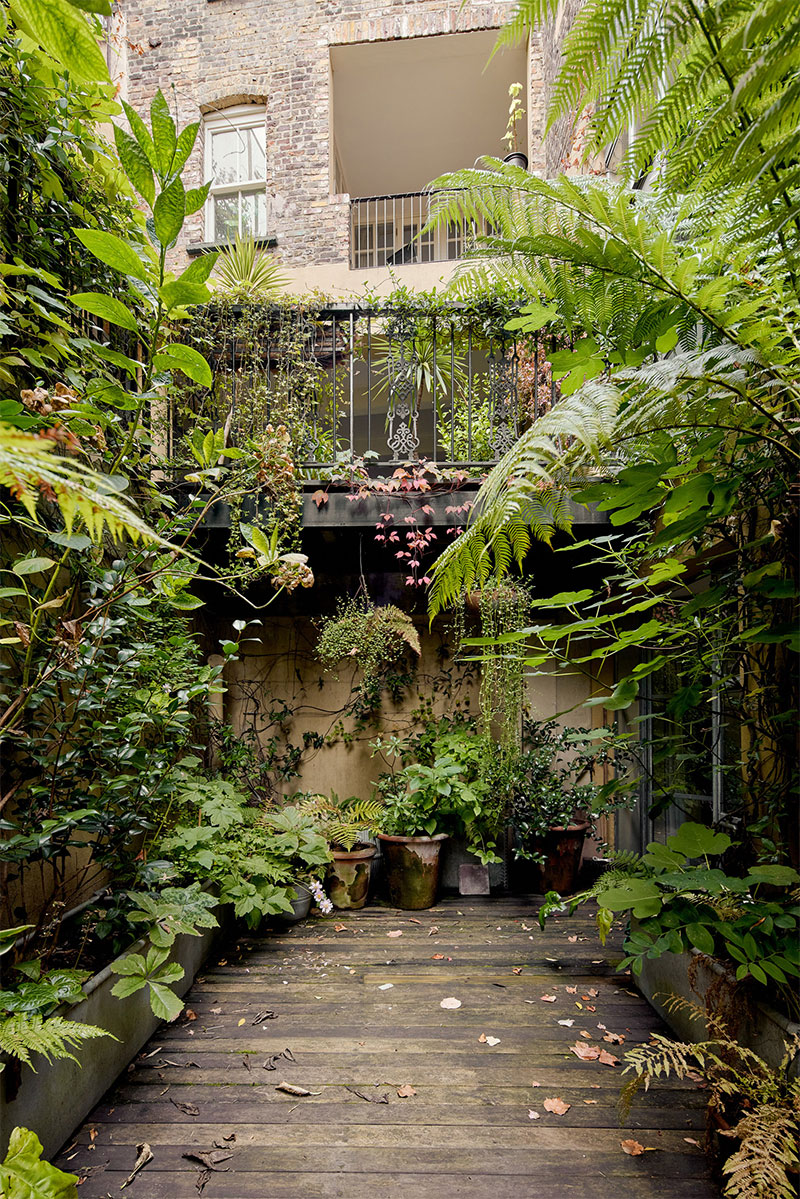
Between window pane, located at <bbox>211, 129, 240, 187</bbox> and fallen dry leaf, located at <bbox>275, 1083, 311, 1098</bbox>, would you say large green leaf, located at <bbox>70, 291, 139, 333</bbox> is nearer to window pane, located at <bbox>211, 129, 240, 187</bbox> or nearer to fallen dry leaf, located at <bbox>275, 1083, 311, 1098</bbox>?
fallen dry leaf, located at <bbox>275, 1083, 311, 1098</bbox>

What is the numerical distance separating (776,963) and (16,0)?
206cm

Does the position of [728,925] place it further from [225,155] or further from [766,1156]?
[225,155]

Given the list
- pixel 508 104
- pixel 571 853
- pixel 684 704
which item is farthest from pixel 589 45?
pixel 508 104

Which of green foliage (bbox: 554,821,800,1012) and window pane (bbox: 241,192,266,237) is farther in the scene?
window pane (bbox: 241,192,266,237)

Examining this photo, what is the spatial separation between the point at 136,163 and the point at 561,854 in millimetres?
4226

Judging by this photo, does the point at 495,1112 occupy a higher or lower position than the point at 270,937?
higher

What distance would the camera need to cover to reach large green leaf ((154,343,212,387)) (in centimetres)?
110

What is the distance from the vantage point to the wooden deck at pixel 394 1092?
1771 mm

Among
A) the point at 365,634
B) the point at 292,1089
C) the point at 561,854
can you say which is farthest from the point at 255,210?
the point at 292,1089

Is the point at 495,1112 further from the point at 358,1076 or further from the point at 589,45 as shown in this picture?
the point at 589,45

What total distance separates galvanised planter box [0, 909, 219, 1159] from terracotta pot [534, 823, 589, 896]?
2.52 meters

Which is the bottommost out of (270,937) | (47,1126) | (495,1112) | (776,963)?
(270,937)

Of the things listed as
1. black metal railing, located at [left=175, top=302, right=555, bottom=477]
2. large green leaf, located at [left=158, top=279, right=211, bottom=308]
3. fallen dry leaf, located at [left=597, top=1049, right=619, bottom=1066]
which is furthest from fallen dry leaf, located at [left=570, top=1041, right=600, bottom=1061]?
→ black metal railing, located at [left=175, top=302, right=555, bottom=477]

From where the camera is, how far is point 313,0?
6.57m
